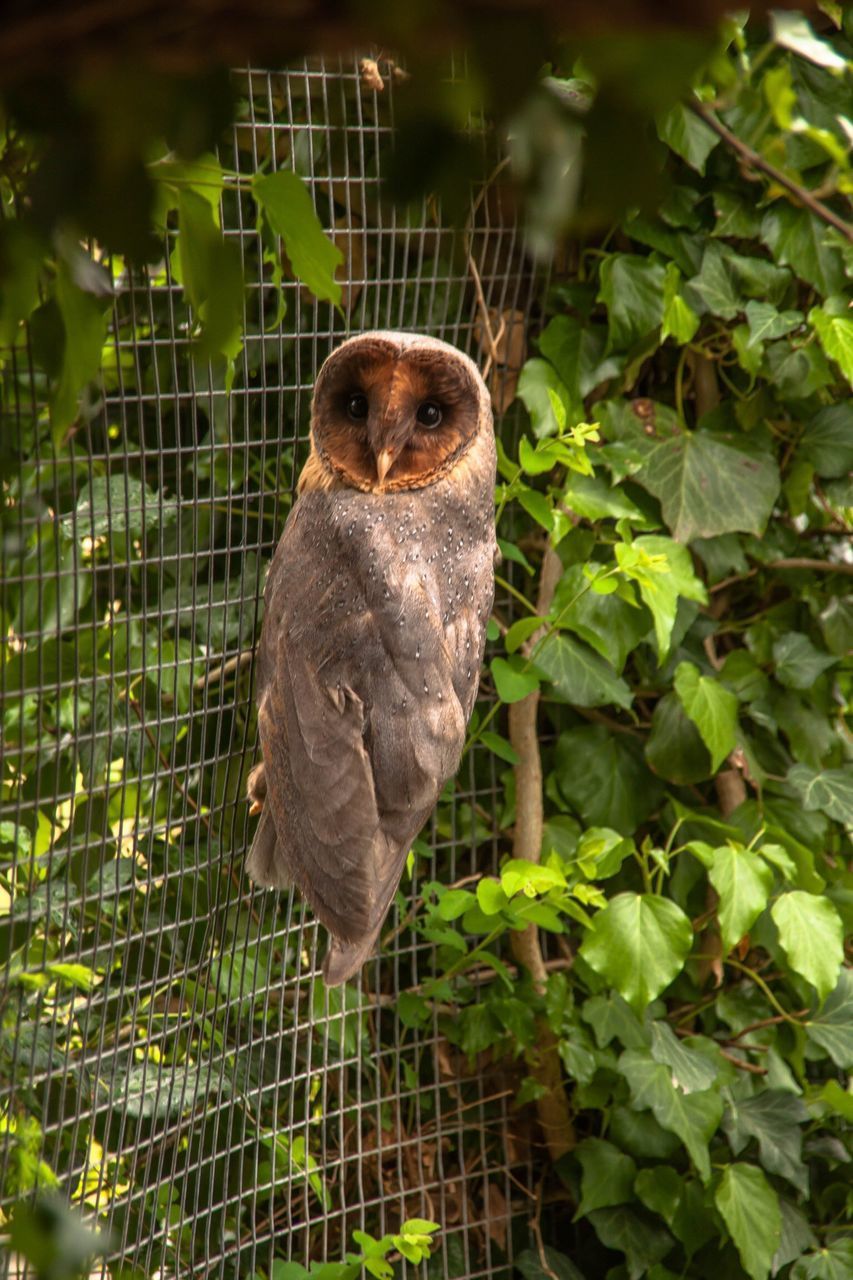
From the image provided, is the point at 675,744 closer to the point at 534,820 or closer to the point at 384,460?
the point at 534,820

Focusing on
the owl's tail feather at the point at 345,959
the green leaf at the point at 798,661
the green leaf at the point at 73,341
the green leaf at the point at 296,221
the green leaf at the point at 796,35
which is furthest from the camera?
the green leaf at the point at 798,661

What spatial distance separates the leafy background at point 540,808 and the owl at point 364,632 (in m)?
0.14

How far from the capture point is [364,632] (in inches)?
51.4

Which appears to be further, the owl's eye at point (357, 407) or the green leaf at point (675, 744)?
the green leaf at point (675, 744)

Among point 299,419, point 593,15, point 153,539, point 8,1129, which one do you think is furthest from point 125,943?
point 593,15

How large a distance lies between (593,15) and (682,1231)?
1861mm

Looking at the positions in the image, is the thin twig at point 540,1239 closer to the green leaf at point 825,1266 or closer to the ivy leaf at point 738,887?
the green leaf at point 825,1266

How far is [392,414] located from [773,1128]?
120 cm

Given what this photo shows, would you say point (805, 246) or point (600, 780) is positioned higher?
point (805, 246)

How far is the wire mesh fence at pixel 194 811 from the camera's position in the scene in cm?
128

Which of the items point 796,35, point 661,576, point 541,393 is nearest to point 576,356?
point 541,393

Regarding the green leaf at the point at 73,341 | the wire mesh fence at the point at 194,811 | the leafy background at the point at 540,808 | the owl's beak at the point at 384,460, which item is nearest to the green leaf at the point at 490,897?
the leafy background at the point at 540,808

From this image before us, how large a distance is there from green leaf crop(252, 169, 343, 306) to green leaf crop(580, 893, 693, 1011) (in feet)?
3.28

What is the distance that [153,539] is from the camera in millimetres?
1539
